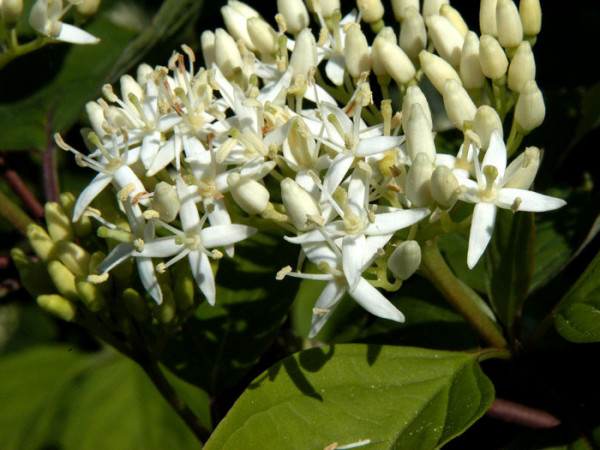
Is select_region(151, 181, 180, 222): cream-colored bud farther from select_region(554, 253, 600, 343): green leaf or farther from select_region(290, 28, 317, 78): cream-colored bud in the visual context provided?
select_region(554, 253, 600, 343): green leaf

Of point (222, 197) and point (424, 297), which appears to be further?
point (424, 297)

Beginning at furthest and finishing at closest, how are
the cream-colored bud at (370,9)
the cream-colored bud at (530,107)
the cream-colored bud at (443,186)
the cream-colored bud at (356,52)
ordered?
the cream-colored bud at (370,9)
the cream-colored bud at (356,52)
the cream-colored bud at (530,107)
the cream-colored bud at (443,186)

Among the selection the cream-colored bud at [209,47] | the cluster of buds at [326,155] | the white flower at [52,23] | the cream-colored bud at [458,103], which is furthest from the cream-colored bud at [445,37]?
the white flower at [52,23]

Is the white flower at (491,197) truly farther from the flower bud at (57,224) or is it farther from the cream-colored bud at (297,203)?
the flower bud at (57,224)

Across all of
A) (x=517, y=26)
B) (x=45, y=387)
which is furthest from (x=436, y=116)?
(x=45, y=387)

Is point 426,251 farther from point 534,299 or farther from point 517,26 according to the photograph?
point 534,299

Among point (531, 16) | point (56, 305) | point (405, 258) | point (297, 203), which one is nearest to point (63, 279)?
point (56, 305)
